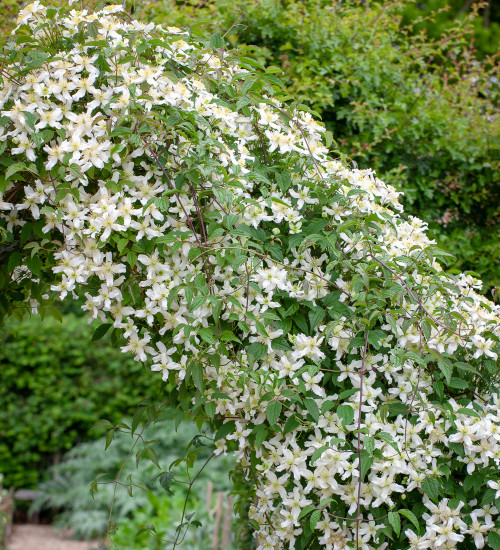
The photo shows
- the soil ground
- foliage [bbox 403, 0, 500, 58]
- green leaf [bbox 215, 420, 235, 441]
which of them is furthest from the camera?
foliage [bbox 403, 0, 500, 58]

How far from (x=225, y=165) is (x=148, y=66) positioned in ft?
1.16

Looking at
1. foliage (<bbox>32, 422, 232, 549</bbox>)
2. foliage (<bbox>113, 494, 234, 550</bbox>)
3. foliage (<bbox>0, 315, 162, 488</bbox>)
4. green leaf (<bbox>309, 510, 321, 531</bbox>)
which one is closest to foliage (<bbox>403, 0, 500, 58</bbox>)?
foliage (<bbox>0, 315, 162, 488</bbox>)

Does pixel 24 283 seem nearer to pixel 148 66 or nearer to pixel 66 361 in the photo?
pixel 148 66

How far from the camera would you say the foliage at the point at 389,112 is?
3.13m

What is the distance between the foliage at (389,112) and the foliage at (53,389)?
3.08 m

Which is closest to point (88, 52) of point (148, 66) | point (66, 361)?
point (148, 66)

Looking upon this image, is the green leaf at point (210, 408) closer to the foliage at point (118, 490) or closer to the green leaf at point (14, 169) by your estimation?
the green leaf at point (14, 169)

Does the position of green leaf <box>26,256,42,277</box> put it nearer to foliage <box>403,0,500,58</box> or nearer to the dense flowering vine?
the dense flowering vine

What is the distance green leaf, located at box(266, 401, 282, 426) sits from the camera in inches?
62.1

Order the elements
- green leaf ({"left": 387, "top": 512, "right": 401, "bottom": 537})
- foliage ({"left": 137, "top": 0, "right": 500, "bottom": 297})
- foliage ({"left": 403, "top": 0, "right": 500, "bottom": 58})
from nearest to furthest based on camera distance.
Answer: green leaf ({"left": 387, "top": 512, "right": 401, "bottom": 537}) < foliage ({"left": 137, "top": 0, "right": 500, "bottom": 297}) < foliage ({"left": 403, "top": 0, "right": 500, "bottom": 58})

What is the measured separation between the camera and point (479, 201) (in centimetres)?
338

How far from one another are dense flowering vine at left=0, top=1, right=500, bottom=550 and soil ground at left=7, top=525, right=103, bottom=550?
378cm

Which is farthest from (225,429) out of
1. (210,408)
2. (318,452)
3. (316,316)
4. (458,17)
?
(458,17)

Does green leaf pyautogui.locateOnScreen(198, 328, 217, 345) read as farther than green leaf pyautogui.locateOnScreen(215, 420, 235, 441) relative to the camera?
No
